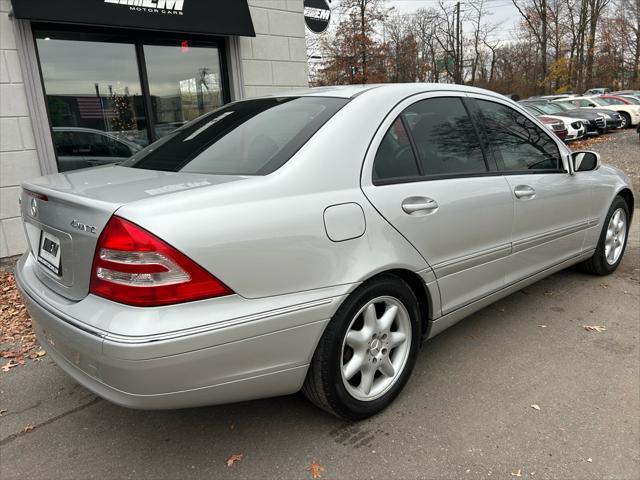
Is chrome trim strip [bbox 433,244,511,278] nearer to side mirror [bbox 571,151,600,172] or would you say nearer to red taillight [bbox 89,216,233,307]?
side mirror [bbox 571,151,600,172]

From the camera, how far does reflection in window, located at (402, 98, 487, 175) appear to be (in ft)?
9.21

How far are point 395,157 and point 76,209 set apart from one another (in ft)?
4.99

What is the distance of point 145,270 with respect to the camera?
6.10 ft

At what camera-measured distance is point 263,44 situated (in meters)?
7.80

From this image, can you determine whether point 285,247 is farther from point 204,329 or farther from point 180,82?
point 180,82

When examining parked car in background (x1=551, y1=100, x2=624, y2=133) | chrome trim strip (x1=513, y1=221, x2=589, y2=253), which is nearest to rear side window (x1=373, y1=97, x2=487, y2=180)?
chrome trim strip (x1=513, y1=221, x2=589, y2=253)

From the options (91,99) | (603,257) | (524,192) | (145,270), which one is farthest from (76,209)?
(91,99)

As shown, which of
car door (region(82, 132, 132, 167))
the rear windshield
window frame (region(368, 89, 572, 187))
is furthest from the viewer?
car door (region(82, 132, 132, 167))

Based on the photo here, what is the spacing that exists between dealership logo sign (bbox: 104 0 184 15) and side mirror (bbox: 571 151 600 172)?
5.17 m

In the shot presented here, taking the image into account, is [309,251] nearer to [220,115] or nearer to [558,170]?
[220,115]

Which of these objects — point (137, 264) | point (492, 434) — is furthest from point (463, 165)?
point (137, 264)

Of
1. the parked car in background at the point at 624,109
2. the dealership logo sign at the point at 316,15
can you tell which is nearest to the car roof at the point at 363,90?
the dealership logo sign at the point at 316,15

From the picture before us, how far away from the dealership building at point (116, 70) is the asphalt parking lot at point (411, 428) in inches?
134

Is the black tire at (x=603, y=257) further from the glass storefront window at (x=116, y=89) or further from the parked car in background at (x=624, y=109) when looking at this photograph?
the parked car in background at (x=624, y=109)
